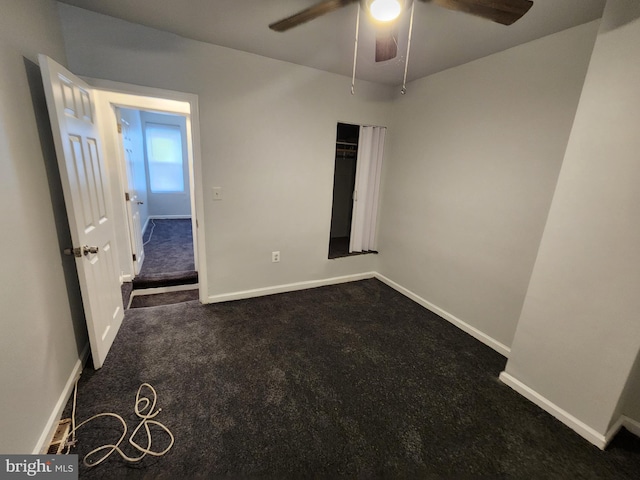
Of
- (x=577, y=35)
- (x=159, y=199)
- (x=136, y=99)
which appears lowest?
(x=159, y=199)

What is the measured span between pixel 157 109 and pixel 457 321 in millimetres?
3928

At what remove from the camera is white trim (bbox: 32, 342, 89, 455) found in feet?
4.28

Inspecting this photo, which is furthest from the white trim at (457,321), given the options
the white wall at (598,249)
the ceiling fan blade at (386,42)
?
the ceiling fan blade at (386,42)

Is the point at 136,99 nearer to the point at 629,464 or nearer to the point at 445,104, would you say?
the point at 445,104

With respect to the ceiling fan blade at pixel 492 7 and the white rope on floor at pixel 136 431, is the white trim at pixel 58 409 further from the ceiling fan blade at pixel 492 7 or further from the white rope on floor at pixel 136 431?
the ceiling fan blade at pixel 492 7

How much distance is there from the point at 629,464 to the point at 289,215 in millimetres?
2963

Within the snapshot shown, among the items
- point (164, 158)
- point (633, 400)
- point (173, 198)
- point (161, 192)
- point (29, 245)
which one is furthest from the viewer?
point (173, 198)

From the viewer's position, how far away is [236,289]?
2945 mm

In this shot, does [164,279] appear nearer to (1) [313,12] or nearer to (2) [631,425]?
(1) [313,12]

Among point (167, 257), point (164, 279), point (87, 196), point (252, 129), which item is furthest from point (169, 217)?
point (87, 196)

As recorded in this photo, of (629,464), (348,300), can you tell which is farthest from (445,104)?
(629,464)

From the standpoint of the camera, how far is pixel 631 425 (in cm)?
163

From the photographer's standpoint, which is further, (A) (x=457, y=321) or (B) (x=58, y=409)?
(A) (x=457, y=321)

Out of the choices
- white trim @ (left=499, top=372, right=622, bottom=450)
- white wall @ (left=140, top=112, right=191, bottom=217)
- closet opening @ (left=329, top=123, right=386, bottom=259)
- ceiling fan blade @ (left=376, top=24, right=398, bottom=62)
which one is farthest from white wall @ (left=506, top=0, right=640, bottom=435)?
white wall @ (left=140, top=112, right=191, bottom=217)
